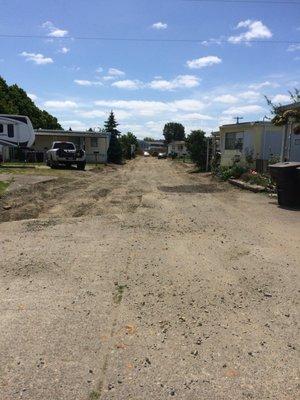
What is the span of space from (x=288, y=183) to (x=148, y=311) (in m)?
9.16

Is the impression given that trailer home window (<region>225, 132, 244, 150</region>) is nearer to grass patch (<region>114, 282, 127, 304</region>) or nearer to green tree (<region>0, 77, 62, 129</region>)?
grass patch (<region>114, 282, 127, 304</region>)

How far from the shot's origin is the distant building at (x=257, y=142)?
23891mm

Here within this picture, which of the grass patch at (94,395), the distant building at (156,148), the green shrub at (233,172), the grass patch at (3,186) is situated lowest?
the distant building at (156,148)

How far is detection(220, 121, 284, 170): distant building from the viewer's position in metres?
23.9

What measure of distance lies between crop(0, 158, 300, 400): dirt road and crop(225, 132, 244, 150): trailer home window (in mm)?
17168

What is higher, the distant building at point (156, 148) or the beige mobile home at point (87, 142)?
the beige mobile home at point (87, 142)

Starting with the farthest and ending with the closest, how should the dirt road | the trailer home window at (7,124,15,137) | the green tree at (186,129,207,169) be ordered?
the green tree at (186,129,207,169) → the trailer home window at (7,124,15,137) → the dirt road

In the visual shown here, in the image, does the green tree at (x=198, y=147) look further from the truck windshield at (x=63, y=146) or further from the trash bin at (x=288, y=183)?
the trash bin at (x=288, y=183)

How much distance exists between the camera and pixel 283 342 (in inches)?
162

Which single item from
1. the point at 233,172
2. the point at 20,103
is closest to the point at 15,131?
the point at 233,172

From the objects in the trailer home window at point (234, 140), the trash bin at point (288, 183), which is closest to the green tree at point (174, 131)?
the trailer home window at point (234, 140)

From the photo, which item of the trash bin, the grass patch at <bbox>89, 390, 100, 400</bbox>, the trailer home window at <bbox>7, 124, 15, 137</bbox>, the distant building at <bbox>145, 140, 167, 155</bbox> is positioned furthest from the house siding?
the distant building at <bbox>145, 140, 167, 155</bbox>

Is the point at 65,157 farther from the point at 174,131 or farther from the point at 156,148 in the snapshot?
the point at 174,131

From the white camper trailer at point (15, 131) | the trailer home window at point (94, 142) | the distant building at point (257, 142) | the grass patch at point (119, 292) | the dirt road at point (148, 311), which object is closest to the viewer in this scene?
the dirt road at point (148, 311)
